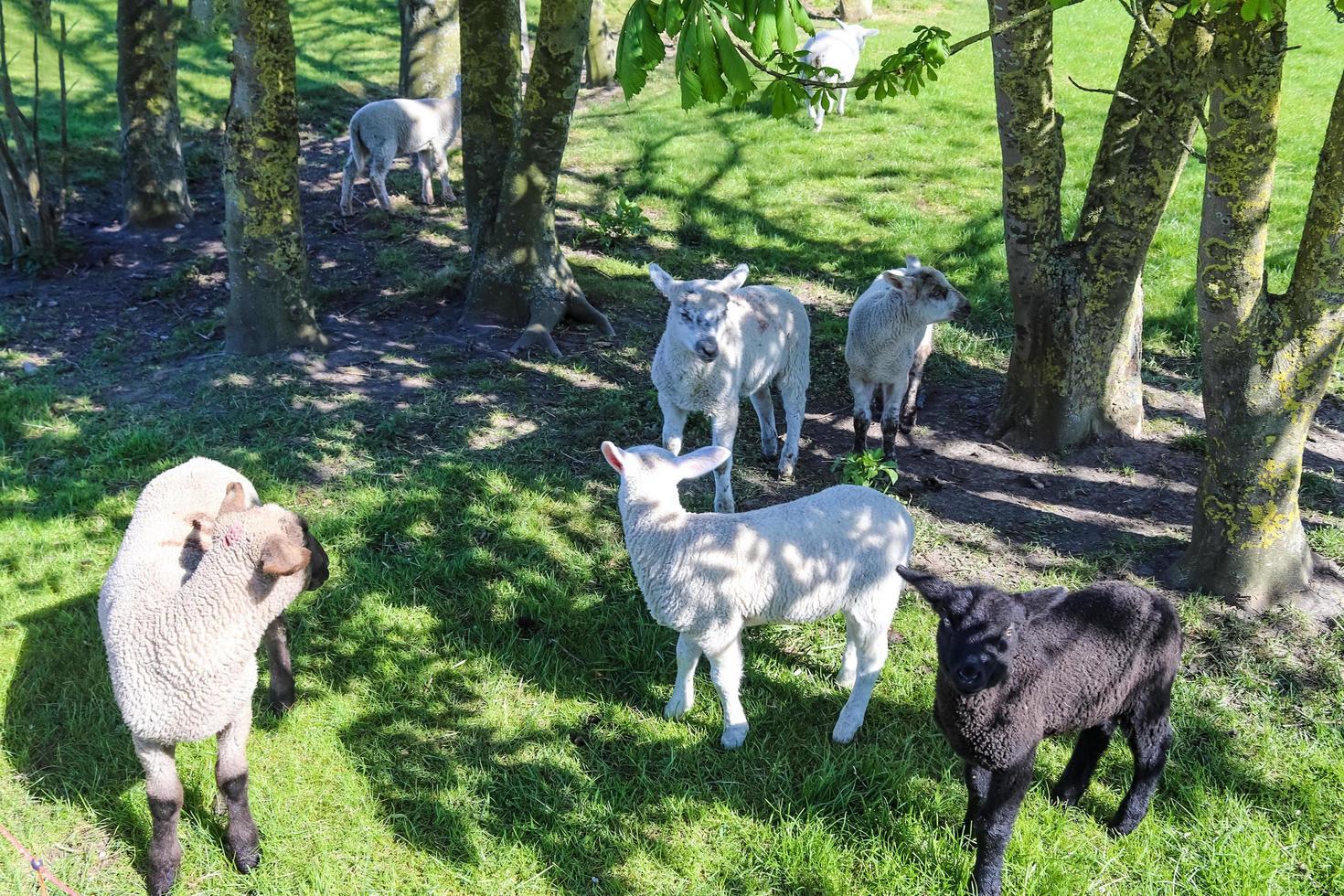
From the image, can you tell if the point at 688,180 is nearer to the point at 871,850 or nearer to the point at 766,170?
the point at 766,170

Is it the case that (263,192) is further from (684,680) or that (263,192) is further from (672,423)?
(684,680)

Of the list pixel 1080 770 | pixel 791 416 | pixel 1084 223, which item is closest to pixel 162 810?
pixel 1080 770

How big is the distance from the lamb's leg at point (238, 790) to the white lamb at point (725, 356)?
2915 millimetres

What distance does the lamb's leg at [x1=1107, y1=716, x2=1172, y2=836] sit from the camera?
3.80 metres

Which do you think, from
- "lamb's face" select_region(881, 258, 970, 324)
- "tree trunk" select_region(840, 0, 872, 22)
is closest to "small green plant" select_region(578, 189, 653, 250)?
"lamb's face" select_region(881, 258, 970, 324)

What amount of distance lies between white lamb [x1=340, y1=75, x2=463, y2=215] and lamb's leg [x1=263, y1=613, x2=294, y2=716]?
7.52 metres

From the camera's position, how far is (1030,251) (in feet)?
20.4

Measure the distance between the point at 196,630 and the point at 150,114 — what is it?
8.33 m

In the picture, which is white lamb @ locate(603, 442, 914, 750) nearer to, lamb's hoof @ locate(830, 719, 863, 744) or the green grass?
lamb's hoof @ locate(830, 719, 863, 744)

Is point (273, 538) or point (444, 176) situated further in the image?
point (444, 176)

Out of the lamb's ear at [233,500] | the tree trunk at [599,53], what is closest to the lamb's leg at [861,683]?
the lamb's ear at [233,500]

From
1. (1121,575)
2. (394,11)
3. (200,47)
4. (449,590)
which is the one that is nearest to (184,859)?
(449,590)

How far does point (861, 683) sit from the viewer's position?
433 centimetres

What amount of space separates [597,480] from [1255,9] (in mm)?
4372
